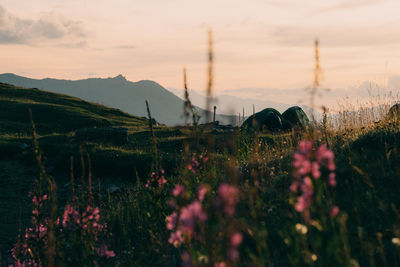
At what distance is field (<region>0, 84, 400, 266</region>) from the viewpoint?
2.70 metres

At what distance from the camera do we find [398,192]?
5.20m

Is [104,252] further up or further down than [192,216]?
further down

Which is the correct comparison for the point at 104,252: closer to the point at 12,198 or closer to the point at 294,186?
the point at 294,186

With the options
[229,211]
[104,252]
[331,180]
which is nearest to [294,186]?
[331,180]

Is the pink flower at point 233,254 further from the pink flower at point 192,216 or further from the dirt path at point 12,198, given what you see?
the dirt path at point 12,198

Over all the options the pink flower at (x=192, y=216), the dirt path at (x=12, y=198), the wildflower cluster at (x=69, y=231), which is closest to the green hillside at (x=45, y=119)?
the dirt path at (x=12, y=198)

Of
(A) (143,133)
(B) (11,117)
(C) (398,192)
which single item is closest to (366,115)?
(C) (398,192)

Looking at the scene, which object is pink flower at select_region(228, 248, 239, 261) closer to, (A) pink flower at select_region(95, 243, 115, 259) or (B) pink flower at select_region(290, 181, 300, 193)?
(B) pink flower at select_region(290, 181, 300, 193)

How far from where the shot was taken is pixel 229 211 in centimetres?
221

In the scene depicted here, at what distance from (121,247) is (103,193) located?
19.5 feet

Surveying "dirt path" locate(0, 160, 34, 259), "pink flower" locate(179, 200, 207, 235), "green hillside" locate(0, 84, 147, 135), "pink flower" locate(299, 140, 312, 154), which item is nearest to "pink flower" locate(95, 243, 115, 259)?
"pink flower" locate(179, 200, 207, 235)

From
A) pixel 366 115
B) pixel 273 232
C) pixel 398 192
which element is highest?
pixel 366 115

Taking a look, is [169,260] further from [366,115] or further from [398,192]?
[366,115]

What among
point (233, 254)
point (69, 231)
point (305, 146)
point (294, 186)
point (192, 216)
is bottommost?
point (69, 231)
